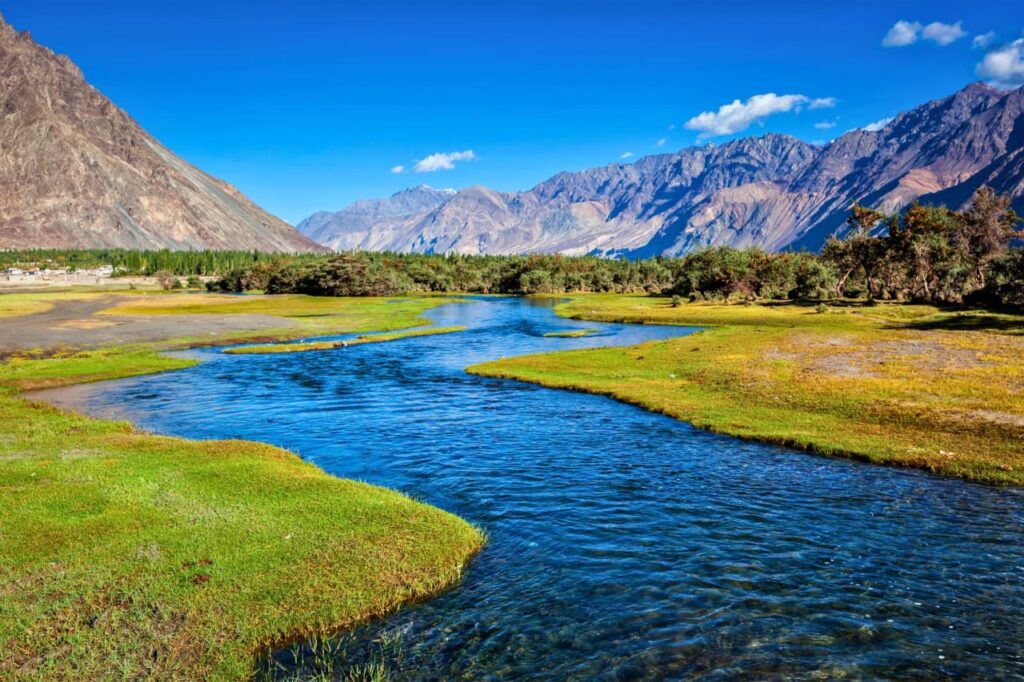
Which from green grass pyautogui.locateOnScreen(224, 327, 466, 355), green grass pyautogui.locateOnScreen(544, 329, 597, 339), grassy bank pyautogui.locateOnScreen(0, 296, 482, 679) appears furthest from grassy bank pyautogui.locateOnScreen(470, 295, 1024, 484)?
green grass pyautogui.locateOnScreen(224, 327, 466, 355)

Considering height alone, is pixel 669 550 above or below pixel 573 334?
below

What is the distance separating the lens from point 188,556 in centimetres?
1694

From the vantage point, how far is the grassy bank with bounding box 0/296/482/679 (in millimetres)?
13414

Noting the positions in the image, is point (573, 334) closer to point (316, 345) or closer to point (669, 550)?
point (316, 345)

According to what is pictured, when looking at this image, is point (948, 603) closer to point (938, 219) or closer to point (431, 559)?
point (431, 559)

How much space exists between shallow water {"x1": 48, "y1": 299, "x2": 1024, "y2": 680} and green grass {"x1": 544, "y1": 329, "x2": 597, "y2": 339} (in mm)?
44579

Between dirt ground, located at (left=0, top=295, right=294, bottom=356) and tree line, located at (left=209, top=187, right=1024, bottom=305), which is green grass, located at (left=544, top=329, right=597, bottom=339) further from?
tree line, located at (left=209, top=187, right=1024, bottom=305)

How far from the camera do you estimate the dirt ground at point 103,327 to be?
71.0 m

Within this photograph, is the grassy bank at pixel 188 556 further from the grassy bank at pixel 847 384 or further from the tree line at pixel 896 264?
the tree line at pixel 896 264

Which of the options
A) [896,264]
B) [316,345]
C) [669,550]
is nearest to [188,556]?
[669,550]

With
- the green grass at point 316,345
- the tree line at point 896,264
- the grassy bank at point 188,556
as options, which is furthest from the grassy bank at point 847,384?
the tree line at point 896,264

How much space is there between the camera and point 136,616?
46.9ft

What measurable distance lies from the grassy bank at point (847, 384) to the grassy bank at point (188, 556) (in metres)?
20.4

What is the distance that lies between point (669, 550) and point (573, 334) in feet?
219
